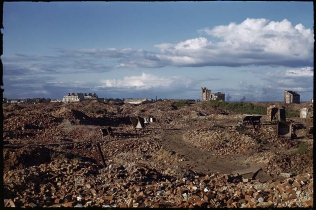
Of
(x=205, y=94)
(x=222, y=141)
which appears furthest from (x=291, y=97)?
(x=222, y=141)

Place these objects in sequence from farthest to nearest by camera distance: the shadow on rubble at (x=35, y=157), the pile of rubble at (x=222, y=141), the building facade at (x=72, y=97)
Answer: the building facade at (x=72, y=97), the pile of rubble at (x=222, y=141), the shadow on rubble at (x=35, y=157)

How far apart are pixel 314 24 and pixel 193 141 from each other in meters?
13.3

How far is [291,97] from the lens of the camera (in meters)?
37.8

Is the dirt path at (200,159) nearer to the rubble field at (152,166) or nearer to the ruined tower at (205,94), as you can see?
the rubble field at (152,166)

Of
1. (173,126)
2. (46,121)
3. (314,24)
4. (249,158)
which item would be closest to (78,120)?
(46,121)

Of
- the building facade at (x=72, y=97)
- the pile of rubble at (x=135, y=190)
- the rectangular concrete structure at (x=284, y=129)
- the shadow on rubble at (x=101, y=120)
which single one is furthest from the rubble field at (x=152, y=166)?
the building facade at (x=72, y=97)

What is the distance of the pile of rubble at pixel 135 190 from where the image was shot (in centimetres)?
613

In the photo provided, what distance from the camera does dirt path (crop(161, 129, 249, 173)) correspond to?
11.5 meters

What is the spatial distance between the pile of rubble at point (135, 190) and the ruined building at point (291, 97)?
31.2m

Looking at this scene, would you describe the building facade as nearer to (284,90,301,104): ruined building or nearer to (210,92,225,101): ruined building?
(210,92,225,101): ruined building

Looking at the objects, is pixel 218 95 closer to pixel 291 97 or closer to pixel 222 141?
pixel 291 97

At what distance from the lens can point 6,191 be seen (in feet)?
23.0

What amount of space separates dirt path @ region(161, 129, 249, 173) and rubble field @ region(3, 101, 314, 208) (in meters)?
0.03

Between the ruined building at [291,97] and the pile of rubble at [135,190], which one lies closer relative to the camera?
the pile of rubble at [135,190]
